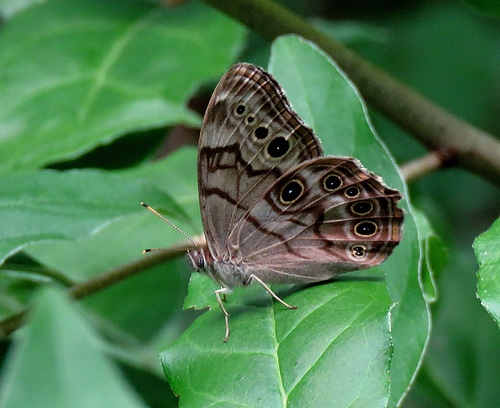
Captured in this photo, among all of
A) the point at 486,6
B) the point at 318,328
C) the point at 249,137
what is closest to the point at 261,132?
the point at 249,137

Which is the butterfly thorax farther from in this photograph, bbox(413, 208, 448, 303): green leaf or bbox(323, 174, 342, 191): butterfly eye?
bbox(413, 208, 448, 303): green leaf

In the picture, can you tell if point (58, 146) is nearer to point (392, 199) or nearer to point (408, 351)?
point (392, 199)

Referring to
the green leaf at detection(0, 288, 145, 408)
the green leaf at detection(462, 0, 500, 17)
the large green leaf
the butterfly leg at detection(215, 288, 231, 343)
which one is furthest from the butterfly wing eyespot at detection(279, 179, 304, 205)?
the green leaf at detection(0, 288, 145, 408)

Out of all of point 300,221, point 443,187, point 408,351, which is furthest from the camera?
point 443,187

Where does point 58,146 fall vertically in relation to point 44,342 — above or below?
below

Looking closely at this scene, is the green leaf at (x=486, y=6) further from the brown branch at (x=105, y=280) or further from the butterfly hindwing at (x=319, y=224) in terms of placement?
the brown branch at (x=105, y=280)

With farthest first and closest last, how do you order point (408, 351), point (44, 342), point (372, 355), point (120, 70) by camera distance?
point (120, 70) → point (408, 351) → point (372, 355) → point (44, 342)

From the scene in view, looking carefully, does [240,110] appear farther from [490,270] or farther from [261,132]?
[490,270]

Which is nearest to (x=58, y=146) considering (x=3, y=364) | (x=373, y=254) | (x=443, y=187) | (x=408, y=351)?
(x=3, y=364)

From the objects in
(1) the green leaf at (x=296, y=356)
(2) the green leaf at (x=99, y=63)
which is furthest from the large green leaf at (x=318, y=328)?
(2) the green leaf at (x=99, y=63)
